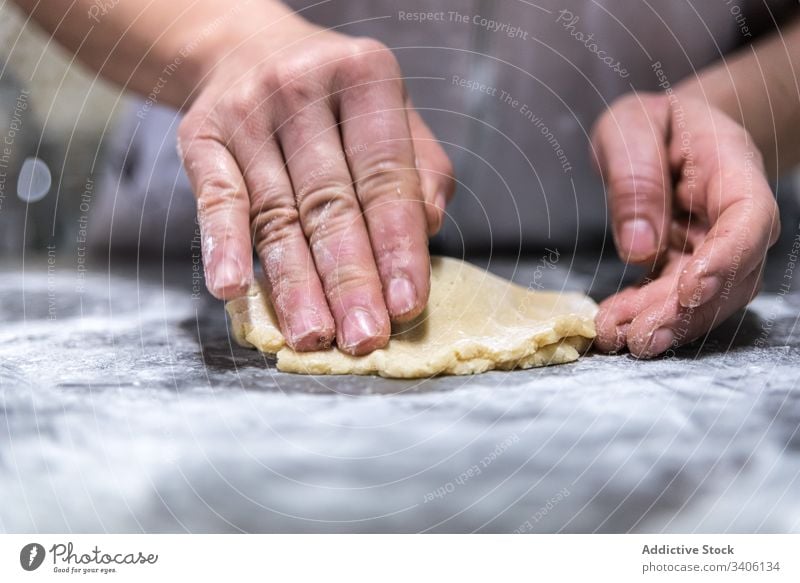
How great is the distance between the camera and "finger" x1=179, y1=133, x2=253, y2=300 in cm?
59

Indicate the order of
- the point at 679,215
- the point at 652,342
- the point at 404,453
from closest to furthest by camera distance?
1. the point at 404,453
2. the point at 652,342
3. the point at 679,215

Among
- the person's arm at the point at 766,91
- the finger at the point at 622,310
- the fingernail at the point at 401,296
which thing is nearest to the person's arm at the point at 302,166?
the fingernail at the point at 401,296

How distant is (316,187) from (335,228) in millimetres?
43

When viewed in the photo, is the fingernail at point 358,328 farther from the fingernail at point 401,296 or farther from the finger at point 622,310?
the finger at point 622,310

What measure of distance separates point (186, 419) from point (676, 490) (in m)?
0.37

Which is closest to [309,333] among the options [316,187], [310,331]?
[310,331]

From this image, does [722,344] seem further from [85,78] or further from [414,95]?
[85,78]

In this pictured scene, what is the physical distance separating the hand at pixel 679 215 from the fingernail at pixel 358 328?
212 millimetres

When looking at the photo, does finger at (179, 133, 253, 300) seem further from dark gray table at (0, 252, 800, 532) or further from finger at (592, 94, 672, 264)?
finger at (592, 94, 672, 264)

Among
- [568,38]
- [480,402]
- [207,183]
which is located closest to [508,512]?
[480,402]

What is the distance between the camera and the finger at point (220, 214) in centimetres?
59
